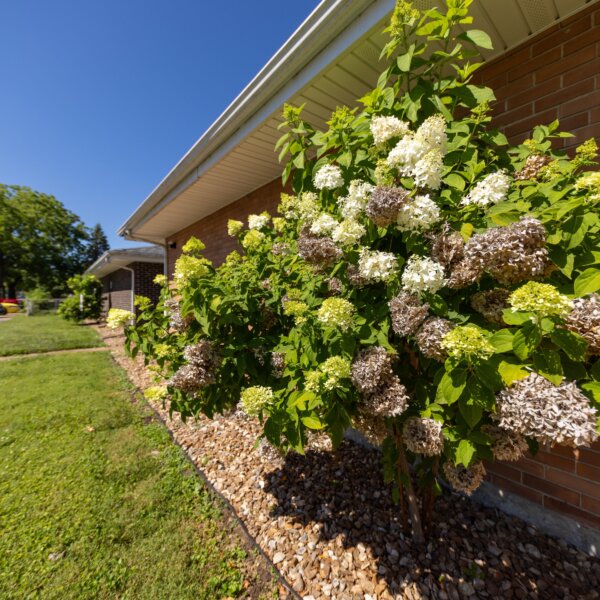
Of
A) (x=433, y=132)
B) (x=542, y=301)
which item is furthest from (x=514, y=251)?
(x=433, y=132)

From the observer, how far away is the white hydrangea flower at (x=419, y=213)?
1209 millimetres

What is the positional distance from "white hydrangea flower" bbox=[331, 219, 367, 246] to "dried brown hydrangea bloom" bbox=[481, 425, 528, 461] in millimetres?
1048

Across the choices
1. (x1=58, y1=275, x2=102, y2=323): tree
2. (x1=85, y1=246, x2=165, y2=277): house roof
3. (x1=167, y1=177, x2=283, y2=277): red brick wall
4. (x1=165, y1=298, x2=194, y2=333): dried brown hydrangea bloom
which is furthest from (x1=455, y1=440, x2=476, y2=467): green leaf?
(x1=58, y1=275, x2=102, y2=323): tree

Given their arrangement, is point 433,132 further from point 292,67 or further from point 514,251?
point 292,67

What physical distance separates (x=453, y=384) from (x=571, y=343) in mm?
351

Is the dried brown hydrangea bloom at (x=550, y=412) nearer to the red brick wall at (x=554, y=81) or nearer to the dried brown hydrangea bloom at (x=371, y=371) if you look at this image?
the dried brown hydrangea bloom at (x=371, y=371)

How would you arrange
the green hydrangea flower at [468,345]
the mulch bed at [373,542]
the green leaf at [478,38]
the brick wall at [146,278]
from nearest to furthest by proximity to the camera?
1. the green hydrangea flower at [468,345]
2. the green leaf at [478,38]
3. the mulch bed at [373,542]
4. the brick wall at [146,278]

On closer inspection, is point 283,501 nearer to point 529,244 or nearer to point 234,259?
point 234,259

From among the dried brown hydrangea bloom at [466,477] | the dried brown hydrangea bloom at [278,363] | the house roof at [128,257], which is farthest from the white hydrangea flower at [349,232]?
the house roof at [128,257]

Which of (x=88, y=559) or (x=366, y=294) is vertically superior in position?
(x=366, y=294)

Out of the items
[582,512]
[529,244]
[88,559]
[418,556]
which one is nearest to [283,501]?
[418,556]

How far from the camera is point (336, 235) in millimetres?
1363

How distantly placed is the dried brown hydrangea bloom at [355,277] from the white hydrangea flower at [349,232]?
0.13m

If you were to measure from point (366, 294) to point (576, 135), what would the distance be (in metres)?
1.90
